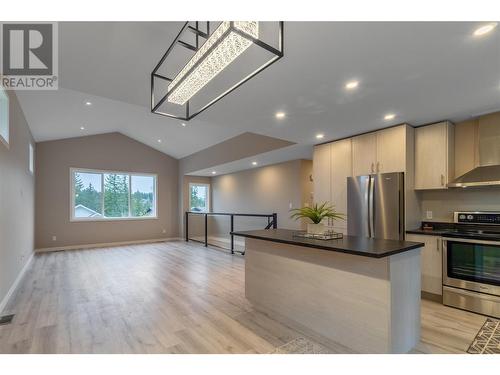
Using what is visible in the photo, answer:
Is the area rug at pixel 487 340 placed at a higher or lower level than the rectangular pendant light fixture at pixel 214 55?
lower

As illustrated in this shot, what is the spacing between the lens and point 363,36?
5.94 ft

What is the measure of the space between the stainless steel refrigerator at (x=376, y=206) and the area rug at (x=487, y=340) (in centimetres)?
123

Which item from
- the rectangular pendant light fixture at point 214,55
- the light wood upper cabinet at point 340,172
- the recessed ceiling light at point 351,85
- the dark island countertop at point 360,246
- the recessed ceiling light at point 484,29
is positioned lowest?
the dark island countertop at point 360,246

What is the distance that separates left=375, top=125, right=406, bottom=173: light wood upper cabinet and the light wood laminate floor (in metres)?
1.86

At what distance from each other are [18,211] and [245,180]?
5535 millimetres

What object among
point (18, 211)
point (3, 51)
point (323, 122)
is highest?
point (3, 51)

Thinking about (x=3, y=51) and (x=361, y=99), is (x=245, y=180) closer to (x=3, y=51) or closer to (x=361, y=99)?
(x=361, y=99)

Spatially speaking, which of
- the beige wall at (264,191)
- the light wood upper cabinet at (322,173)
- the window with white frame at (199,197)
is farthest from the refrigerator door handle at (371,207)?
the window with white frame at (199,197)

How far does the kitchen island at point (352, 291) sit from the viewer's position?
81.0 inches

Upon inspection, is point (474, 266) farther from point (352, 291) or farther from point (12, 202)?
point (12, 202)

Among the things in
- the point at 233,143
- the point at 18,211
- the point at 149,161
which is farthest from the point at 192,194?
the point at 18,211

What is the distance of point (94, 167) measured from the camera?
793 cm

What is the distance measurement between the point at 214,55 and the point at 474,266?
3.68 meters

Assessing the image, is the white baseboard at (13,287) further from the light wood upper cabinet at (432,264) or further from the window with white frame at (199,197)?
the light wood upper cabinet at (432,264)
